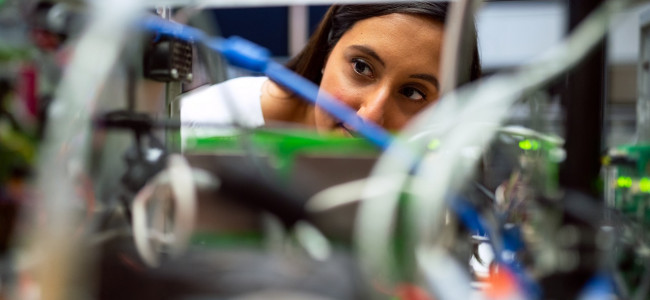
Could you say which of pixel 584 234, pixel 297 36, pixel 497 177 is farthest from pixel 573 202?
pixel 297 36

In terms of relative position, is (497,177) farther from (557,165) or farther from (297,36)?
(297,36)

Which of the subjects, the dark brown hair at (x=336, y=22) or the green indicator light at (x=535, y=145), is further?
the dark brown hair at (x=336, y=22)

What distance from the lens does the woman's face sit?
0.83 m

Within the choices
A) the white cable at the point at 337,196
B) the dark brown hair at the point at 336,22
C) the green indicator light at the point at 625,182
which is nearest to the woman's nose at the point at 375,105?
the dark brown hair at the point at 336,22

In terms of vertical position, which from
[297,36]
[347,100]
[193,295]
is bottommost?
[193,295]

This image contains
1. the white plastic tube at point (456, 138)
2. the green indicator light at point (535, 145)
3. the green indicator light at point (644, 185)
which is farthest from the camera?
the green indicator light at point (644, 185)

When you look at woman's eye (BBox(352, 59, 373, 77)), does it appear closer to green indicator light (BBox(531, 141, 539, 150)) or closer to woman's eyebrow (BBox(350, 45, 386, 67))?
woman's eyebrow (BBox(350, 45, 386, 67))

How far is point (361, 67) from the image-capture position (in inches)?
36.5

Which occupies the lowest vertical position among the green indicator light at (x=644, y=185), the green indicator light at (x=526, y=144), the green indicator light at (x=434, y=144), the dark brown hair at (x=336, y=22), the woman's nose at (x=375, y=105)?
the green indicator light at (x=434, y=144)

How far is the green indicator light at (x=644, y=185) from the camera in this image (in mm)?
626

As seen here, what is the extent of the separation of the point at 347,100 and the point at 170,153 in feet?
1.80

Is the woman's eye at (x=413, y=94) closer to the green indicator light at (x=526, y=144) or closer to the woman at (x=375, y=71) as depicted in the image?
the woman at (x=375, y=71)

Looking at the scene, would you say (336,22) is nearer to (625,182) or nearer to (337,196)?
(625,182)

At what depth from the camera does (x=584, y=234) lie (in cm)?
32
